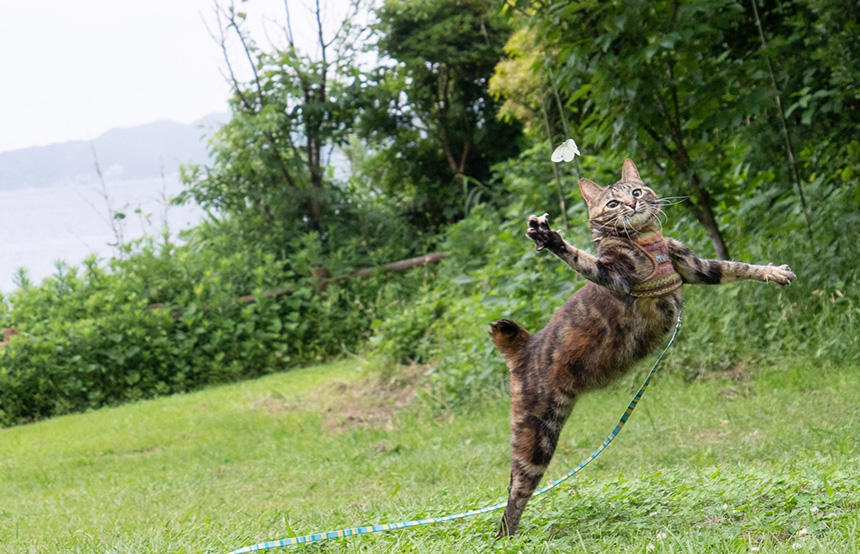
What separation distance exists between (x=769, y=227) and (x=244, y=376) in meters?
7.20

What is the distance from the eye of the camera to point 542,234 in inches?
110

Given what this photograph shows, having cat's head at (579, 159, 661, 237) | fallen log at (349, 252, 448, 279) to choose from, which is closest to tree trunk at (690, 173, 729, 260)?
cat's head at (579, 159, 661, 237)

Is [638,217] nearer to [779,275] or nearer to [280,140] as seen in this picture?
[779,275]

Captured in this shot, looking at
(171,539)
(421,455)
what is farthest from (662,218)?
(421,455)

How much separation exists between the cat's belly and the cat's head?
24cm

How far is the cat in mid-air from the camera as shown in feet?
10.2

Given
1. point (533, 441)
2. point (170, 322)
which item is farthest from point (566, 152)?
point (170, 322)

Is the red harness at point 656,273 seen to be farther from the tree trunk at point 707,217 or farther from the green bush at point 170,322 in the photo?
the green bush at point 170,322

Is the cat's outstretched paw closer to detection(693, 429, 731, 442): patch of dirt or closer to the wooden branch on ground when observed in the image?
detection(693, 429, 731, 442): patch of dirt

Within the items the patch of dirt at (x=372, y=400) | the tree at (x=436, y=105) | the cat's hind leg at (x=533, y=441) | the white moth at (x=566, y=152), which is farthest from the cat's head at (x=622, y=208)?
the tree at (x=436, y=105)

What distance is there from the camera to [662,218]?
132 inches

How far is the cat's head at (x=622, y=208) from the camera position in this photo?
10.3 ft

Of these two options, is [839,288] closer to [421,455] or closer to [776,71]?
[776,71]

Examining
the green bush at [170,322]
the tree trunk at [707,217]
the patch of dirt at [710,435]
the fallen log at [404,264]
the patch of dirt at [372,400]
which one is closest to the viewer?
the patch of dirt at [710,435]
